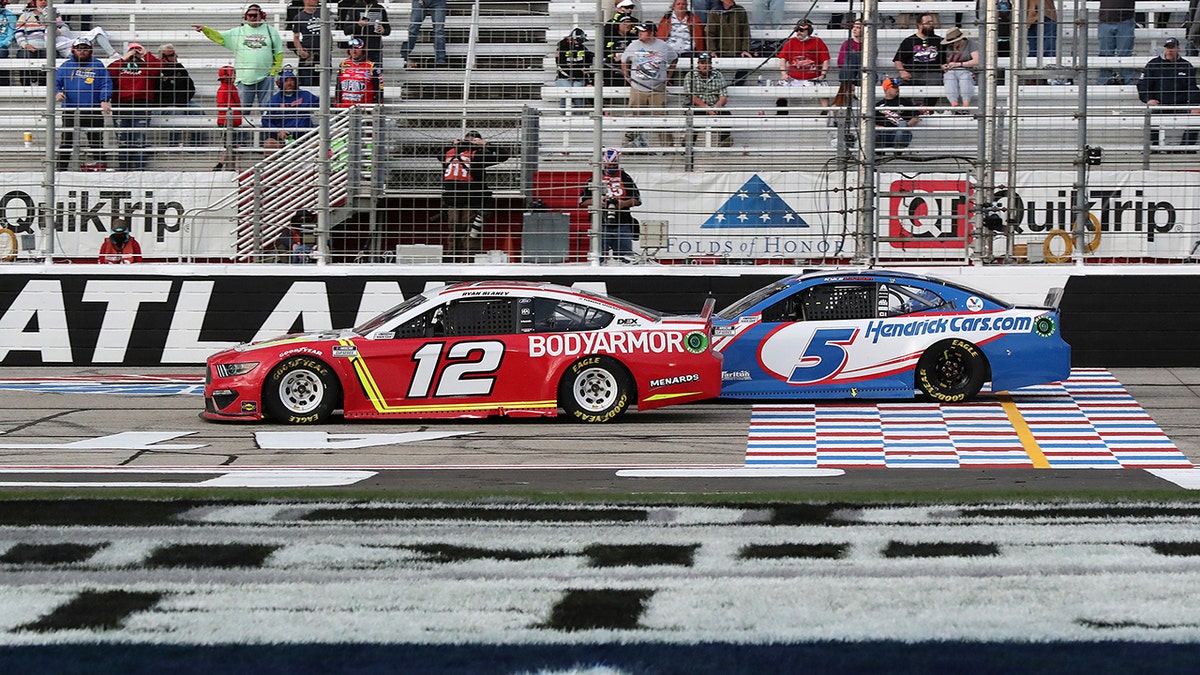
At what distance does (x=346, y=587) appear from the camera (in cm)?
557

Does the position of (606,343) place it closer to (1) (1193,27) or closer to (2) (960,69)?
(2) (960,69)

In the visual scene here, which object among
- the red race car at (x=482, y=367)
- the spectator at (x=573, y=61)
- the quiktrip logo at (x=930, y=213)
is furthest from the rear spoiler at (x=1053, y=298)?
the spectator at (x=573, y=61)

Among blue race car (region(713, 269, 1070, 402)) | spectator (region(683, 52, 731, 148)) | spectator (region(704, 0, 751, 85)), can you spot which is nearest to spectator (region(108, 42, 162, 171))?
spectator (region(683, 52, 731, 148))

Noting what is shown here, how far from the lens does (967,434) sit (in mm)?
11039

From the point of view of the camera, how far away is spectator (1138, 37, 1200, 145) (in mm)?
16453

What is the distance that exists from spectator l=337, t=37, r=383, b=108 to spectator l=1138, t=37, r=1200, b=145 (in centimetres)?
831

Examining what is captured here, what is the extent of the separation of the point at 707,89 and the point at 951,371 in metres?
5.11

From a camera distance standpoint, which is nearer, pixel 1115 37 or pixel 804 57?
pixel 804 57

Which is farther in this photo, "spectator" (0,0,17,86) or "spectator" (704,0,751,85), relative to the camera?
"spectator" (0,0,17,86)

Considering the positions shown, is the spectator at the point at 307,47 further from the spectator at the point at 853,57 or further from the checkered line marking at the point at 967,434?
the checkered line marking at the point at 967,434

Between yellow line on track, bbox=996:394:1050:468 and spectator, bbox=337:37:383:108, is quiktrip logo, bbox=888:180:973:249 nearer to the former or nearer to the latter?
yellow line on track, bbox=996:394:1050:468

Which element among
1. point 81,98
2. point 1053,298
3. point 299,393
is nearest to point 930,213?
point 1053,298

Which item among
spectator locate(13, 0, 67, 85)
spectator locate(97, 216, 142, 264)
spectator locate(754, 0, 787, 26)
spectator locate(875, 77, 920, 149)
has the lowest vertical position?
spectator locate(97, 216, 142, 264)

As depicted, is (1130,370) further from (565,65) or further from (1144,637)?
(1144,637)
